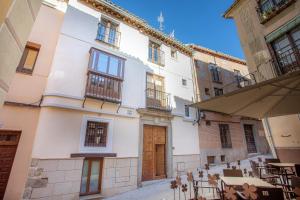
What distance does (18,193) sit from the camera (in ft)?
18.4

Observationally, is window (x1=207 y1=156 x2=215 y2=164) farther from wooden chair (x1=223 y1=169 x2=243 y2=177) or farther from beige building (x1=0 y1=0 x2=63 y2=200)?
beige building (x1=0 y1=0 x2=63 y2=200)

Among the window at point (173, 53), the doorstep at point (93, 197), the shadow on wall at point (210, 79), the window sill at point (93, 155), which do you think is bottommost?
the doorstep at point (93, 197)

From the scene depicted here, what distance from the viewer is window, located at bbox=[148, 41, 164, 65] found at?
11153mm

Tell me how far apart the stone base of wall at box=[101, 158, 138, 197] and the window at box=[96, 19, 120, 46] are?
657cm

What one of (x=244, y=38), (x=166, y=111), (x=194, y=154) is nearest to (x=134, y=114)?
(x=166, y=111)

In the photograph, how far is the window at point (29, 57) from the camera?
22.2ft

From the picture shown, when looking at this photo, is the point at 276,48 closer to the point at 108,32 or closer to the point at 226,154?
the point at 226,154

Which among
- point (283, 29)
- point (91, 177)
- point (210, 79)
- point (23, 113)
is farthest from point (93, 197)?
point (210, 79)

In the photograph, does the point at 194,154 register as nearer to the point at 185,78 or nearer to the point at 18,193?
the point at 185,78

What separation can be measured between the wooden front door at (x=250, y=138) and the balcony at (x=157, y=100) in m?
9.07

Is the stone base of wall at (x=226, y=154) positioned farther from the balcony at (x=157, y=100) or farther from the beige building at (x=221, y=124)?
the balcony at (x=157, y=100)

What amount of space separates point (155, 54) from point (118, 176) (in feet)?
27.6

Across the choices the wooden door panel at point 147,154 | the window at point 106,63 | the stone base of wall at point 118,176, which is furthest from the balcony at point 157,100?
the stone base of wall at point 118,176

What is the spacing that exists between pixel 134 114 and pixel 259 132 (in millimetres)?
13147
